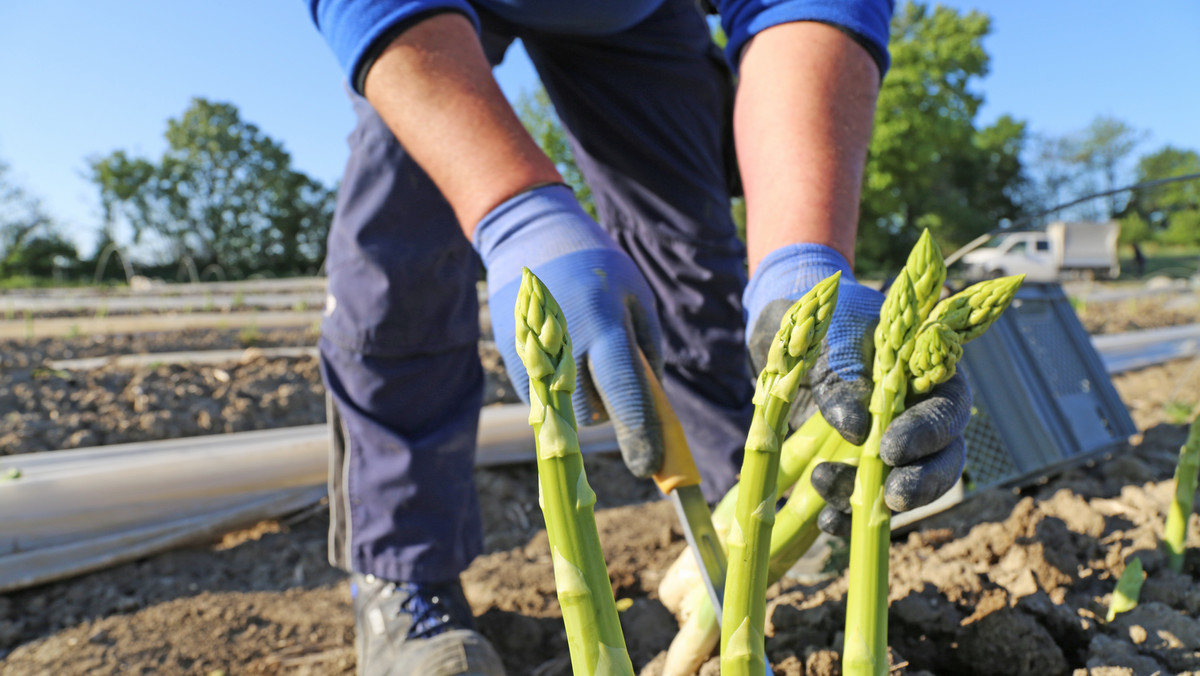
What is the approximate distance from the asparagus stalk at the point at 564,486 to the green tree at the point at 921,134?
21243mm

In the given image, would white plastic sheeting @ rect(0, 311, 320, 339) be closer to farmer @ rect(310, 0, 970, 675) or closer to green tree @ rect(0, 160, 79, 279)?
farmer @ rect(310, 0, 970, 675)

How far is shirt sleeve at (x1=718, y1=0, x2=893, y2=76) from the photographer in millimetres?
1314

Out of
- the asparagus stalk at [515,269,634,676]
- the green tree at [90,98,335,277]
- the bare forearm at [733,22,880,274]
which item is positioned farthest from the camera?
the green tree at [90,98,335,277]

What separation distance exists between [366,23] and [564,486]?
38.4 inches

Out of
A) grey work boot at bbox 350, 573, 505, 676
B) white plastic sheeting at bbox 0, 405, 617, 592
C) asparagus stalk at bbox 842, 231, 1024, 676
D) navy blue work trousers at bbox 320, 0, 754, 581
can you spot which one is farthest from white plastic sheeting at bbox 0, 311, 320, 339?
asparagus stalk at bbox 842, 231, 1024, 676

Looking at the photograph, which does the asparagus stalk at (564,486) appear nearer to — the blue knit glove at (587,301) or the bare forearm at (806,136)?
the blue knit glove at (587,301)

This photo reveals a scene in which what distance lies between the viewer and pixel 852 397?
0.94m

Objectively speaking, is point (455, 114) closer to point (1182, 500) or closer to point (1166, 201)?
point (1182, 500)

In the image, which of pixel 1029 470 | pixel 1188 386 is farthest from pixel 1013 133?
pixel 1029 470

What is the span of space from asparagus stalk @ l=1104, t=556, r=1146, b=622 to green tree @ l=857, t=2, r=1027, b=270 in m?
20.5

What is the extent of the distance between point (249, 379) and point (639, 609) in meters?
2.80

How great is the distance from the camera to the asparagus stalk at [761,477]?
2.45ft

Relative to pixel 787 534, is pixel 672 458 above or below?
→ above

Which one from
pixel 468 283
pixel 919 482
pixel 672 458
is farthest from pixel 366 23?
pixel 919 482
